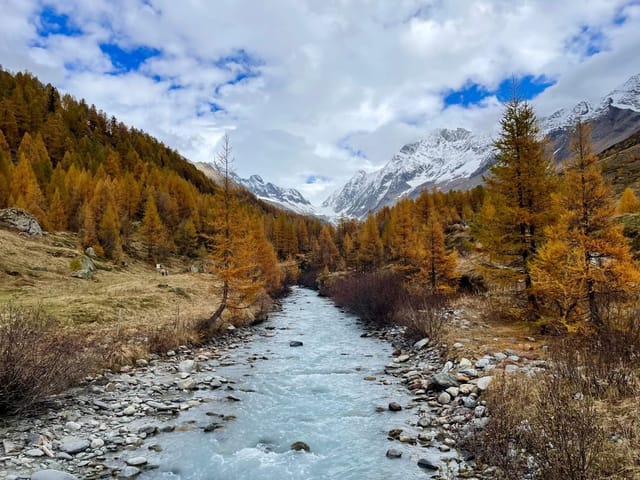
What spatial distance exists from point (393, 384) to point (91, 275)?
106 ft

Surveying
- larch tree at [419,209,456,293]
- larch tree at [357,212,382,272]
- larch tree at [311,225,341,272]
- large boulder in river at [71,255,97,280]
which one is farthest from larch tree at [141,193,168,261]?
larch tree at [419,209,456,293]

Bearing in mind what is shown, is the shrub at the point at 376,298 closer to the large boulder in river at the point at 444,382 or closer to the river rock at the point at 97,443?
the large boulder in river at the point at 444,382

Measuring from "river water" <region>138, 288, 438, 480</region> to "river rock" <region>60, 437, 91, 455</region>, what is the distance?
1626mm

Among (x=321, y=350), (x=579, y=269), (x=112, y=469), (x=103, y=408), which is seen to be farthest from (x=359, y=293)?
(x=112, y=469)

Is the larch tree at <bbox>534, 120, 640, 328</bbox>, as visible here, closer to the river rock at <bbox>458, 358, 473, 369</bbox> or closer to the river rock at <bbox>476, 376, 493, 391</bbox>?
the river rock at <bbox>458, 358, 473, 369</bbox>

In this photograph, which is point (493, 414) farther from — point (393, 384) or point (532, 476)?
point (393, 384)

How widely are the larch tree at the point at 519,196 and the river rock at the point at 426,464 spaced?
40.9ft

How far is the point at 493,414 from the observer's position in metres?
9.16

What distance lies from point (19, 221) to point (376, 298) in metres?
39.7

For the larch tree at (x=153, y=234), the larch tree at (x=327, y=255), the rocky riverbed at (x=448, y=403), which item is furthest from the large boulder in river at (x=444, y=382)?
the larch tree at (x=327, y=255)

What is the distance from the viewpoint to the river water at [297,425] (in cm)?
886

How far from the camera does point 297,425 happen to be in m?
11.7

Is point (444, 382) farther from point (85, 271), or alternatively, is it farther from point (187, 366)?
point (85, 271)

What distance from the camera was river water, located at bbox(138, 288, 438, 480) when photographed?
8.86 m
